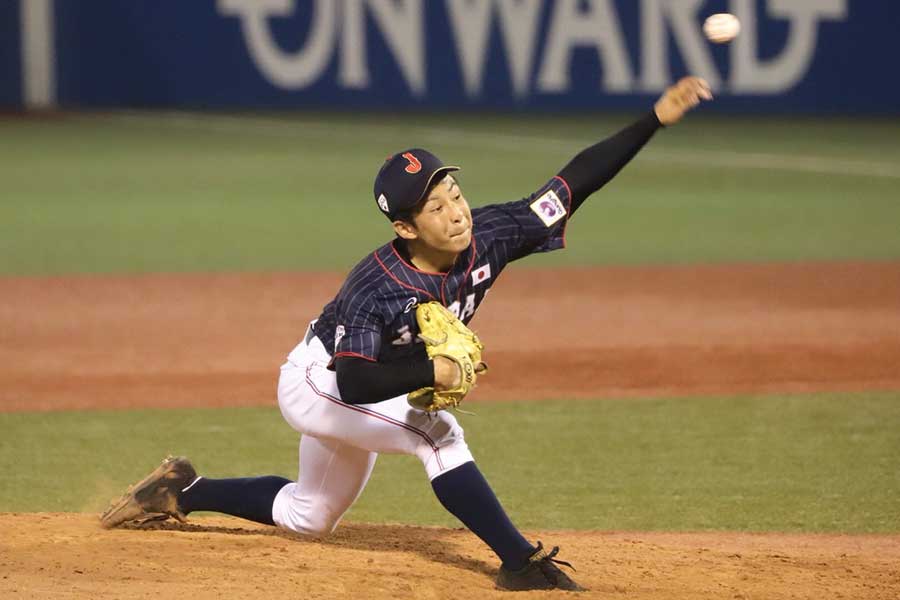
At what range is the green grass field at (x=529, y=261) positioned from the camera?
6391 millimetres

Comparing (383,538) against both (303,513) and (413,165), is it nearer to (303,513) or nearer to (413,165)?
(303,513)

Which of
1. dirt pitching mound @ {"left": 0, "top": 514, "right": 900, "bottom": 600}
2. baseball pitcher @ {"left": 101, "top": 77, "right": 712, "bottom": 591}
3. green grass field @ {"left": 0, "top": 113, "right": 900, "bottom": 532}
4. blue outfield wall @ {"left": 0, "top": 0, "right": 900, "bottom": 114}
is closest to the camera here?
baseball pitcher @ {"left": 101, "top": 77, "right": 712, "bottom": 591}

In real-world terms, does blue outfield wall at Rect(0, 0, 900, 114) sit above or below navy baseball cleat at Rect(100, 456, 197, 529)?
above

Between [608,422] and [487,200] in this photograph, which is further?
[487,200]

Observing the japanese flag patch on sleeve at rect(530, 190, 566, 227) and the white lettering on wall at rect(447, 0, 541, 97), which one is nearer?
the japanese flag patch on sleeve at rect(530, 190, 566, 227)

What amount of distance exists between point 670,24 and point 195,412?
55.0 ft

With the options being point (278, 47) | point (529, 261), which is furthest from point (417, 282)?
→ point (278, 47)

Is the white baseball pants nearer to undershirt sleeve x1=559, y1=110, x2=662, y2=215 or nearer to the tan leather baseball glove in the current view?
the tan leather baseball glove

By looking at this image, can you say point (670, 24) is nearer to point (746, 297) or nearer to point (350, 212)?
point (350, 212)

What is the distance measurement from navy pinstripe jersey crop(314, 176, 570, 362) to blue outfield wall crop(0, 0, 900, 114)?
18.7m

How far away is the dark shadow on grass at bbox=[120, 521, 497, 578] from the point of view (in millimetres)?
5086

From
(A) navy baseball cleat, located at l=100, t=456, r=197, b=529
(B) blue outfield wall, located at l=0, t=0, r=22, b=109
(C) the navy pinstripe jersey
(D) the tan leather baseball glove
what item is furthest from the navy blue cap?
(B) blue outfield wall, located at l=0, t=0, r=22, b=109

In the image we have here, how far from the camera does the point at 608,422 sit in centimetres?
762

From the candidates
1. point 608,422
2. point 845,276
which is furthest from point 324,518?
point 845,276
